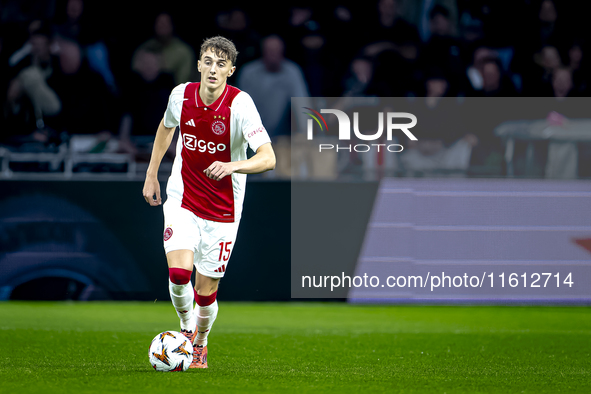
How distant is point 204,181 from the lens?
5.00 metres

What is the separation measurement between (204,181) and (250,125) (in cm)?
49

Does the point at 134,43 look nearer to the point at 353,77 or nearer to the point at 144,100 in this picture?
the point at 144,100

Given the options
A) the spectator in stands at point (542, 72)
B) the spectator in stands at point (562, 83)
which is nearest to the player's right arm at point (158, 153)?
the spectator in stands at point (542, 72)

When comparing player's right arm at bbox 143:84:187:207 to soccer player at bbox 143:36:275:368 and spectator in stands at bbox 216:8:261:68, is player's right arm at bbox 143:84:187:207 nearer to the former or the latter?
soccer player at bbox 143:36:275:368

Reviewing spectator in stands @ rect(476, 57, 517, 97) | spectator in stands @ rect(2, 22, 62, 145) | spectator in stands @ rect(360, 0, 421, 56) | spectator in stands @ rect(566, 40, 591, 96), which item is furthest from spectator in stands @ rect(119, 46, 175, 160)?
spectator in stands @ rect(566, 40, 591, 96)

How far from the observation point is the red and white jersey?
4895 millimetres

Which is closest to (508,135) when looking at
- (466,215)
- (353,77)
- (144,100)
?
(466,215)

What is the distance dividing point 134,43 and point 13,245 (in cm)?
302

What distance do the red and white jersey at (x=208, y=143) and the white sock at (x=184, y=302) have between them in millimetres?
508

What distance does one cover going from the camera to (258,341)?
20.7 ft

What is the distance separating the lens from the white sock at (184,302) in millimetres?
4742

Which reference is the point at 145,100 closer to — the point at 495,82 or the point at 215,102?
the point at 495,82

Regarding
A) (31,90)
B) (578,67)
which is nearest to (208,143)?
(31,90)

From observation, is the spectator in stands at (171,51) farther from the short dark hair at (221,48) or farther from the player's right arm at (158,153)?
the short dark hair at (221,48)
